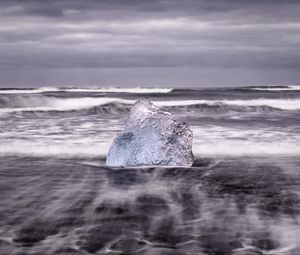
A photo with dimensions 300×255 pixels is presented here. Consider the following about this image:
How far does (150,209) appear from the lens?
5.68 meters

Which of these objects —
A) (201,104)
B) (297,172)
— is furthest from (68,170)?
(201,104)

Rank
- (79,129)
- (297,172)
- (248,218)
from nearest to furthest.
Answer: (248,218) → (297,172) → (79,129)

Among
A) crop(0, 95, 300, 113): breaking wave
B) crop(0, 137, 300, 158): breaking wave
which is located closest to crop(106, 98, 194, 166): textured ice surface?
crop(0, 137, 300, 158): breaking wave

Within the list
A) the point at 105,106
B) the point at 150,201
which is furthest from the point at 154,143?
A: the point at 105,106

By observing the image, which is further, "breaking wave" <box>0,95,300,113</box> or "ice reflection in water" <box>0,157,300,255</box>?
"breaking wave" <box>0,95,300,113</box>

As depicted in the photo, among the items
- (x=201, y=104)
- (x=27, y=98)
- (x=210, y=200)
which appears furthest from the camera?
(x=27, y=98)

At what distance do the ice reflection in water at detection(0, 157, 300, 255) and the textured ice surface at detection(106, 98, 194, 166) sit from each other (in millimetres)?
265

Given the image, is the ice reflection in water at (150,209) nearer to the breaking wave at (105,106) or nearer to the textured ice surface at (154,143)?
the textured ice surface at (154,143)

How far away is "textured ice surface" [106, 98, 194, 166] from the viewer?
803 cm

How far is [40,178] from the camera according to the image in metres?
7.48

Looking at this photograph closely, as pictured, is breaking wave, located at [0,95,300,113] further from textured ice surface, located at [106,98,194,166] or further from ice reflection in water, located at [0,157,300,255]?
ice reflection in water, located at [0,157,300,255]

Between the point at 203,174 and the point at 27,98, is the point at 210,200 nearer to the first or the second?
the point at 203,174

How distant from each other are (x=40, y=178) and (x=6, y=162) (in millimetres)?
1759

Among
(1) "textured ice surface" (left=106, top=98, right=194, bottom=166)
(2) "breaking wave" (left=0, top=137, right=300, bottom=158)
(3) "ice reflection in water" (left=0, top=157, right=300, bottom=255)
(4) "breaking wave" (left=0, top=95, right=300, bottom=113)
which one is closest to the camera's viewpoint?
(3) "ice reflection in water" (left=0, top=157, right=300, bottom=255)
